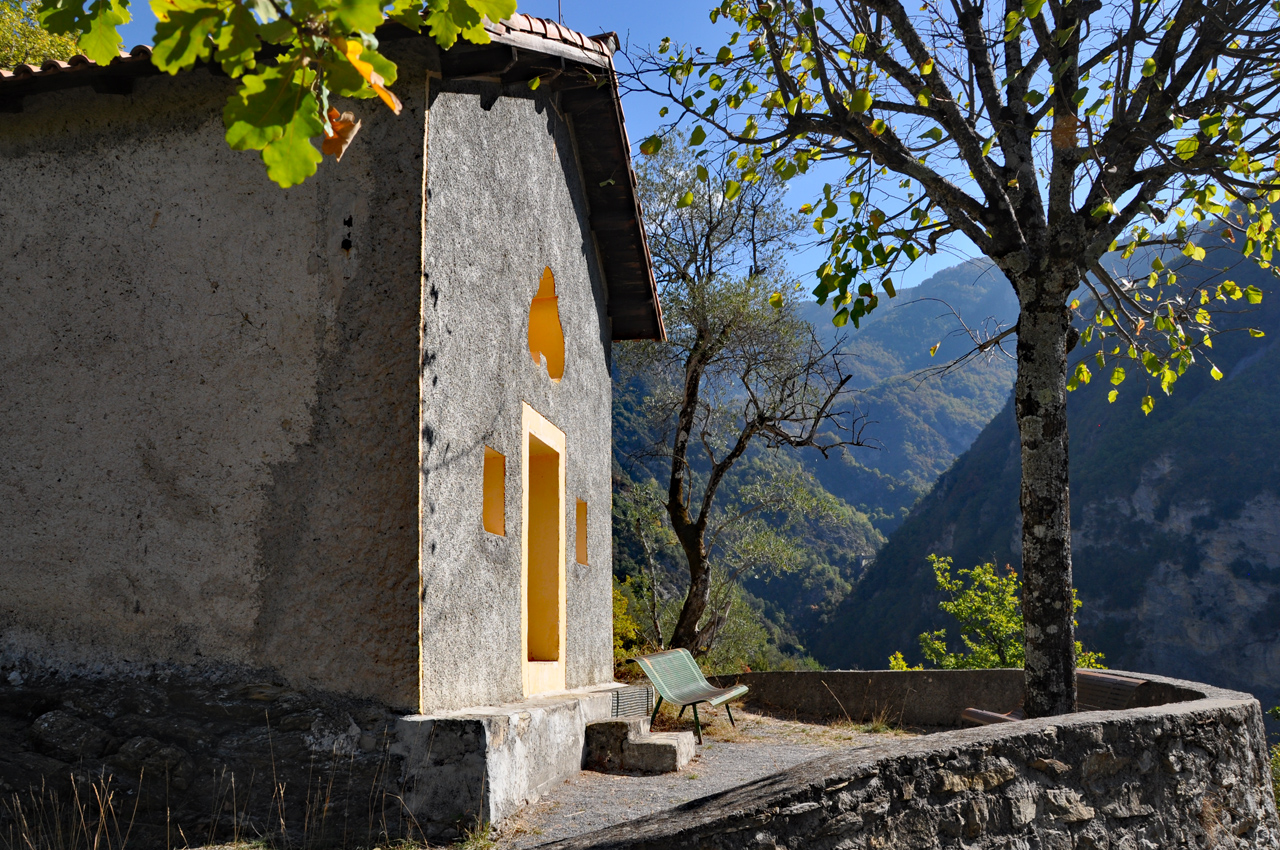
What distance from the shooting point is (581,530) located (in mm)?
8711

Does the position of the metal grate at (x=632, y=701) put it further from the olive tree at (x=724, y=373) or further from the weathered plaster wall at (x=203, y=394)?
the olive tree at (x=724, y=373)

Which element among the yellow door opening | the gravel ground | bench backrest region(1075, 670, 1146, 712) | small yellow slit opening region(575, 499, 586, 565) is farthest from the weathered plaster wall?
bench backrest region(1075, 670, 1146, 712)

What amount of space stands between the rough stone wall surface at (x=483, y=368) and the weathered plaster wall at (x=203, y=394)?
0.18 meters

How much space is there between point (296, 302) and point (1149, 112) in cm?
484

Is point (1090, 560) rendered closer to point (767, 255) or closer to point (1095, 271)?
point (767, 255)

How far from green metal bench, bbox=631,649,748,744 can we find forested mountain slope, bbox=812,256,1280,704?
44.7 m

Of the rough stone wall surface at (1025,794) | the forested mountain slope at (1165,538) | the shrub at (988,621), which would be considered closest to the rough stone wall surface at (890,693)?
the rough stone wall surface at (1025,794)

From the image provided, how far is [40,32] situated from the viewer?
12.5 meters

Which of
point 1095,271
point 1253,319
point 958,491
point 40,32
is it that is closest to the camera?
point 1095,271

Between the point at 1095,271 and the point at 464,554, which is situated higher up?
the point at 1095,271

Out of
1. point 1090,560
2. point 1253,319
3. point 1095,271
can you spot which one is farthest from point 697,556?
point 1253,319

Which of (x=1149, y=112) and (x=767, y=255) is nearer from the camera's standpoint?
(x=1149, y=112)

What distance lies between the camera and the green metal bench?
7.44 metres

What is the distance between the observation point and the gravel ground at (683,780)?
459 centimetres
